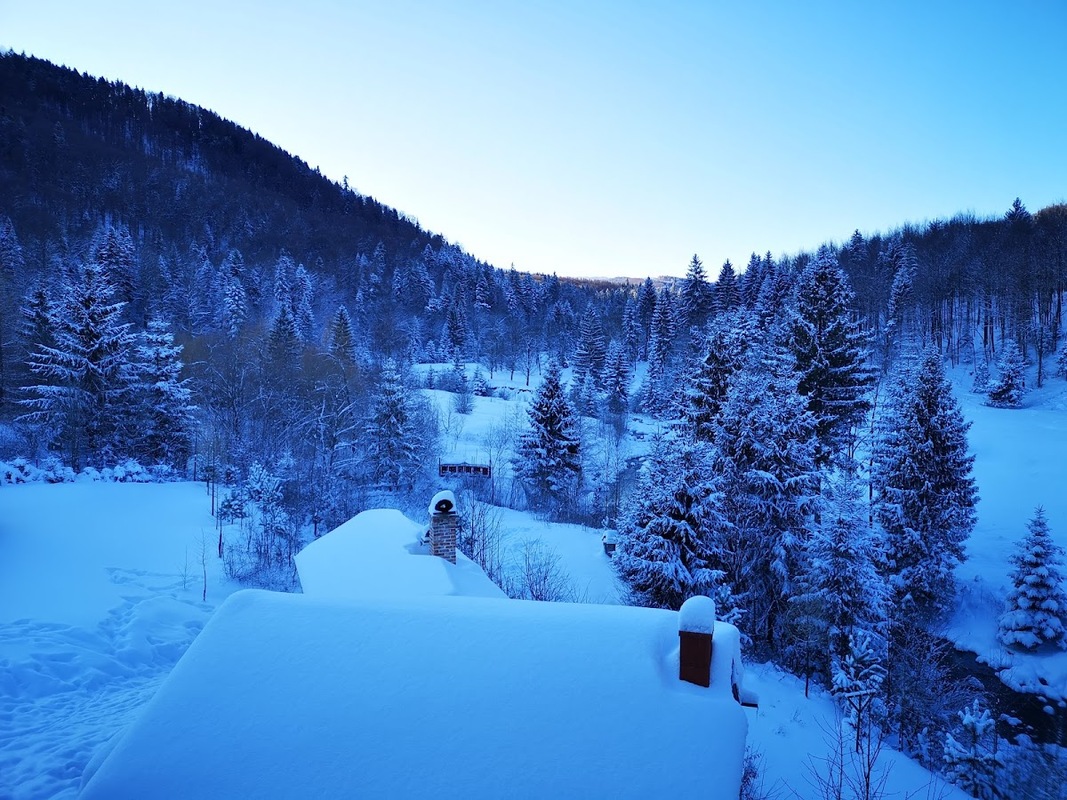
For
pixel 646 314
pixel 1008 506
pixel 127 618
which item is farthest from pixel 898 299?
pixel 127 618

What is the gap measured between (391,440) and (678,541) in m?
18.9

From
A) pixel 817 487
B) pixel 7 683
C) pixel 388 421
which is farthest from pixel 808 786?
pixel 388 421

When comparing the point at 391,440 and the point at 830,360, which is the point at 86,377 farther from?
the point at 830,360

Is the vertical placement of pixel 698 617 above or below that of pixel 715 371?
below

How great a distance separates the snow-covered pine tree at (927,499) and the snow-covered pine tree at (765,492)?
5.21 m

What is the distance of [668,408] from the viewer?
1128 inches

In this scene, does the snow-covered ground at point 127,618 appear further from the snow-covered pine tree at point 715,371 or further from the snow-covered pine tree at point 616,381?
the snow-covered pine tree at point 616,381

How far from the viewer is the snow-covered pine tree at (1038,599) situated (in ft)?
52.6

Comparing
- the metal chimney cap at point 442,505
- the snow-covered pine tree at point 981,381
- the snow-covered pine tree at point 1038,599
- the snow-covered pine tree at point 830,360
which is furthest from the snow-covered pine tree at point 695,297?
the metal chimney cap at point 442,505

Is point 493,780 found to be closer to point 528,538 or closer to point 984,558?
point 528,538

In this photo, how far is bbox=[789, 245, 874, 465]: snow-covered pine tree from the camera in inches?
742

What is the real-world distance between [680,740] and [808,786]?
21.5 ft

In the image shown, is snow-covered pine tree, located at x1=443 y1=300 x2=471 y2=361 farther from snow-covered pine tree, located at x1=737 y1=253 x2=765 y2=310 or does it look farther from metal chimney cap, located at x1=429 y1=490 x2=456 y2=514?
metal chimney cap, located at x1=429 y1=490 x2=456 y2=514

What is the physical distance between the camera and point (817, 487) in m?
16.1
